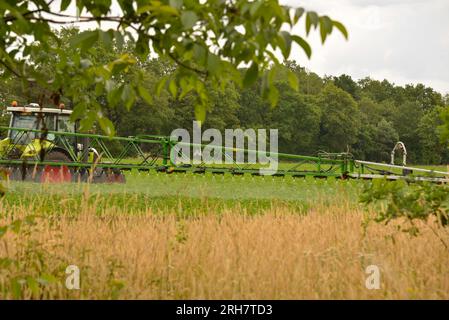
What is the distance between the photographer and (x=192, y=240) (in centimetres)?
532

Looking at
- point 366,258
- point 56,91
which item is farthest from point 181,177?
point 56,91

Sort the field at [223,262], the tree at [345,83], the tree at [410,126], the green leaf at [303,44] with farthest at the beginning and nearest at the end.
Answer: the tree at [345,83], the tree at [410,126], the field at [223,262], the green leaf at [303,44]

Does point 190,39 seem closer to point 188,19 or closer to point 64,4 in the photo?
point 188,19

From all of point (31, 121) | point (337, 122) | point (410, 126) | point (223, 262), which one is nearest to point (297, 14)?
point (223, 262)

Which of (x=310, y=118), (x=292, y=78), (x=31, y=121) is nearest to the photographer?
(x=292, y=78)

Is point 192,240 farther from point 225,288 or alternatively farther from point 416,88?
point 416,88

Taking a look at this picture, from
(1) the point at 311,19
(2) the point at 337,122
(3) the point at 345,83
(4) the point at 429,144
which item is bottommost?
(1) the point at 311,19

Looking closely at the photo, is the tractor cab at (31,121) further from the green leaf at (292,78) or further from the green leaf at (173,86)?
the green leaf at (292,78)

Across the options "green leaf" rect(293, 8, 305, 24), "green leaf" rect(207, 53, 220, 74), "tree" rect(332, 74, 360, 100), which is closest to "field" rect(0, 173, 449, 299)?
"green leaf" rect(207, 53, 220, 74)

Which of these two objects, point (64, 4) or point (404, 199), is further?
point (404, 199)

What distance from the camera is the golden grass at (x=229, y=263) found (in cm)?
391

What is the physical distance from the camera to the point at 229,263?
409cm

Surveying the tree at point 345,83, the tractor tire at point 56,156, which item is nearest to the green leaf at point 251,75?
the tractor tire at point 56,156

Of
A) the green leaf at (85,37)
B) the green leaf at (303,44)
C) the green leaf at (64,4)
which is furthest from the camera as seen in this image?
the green leaf at (64,4)
